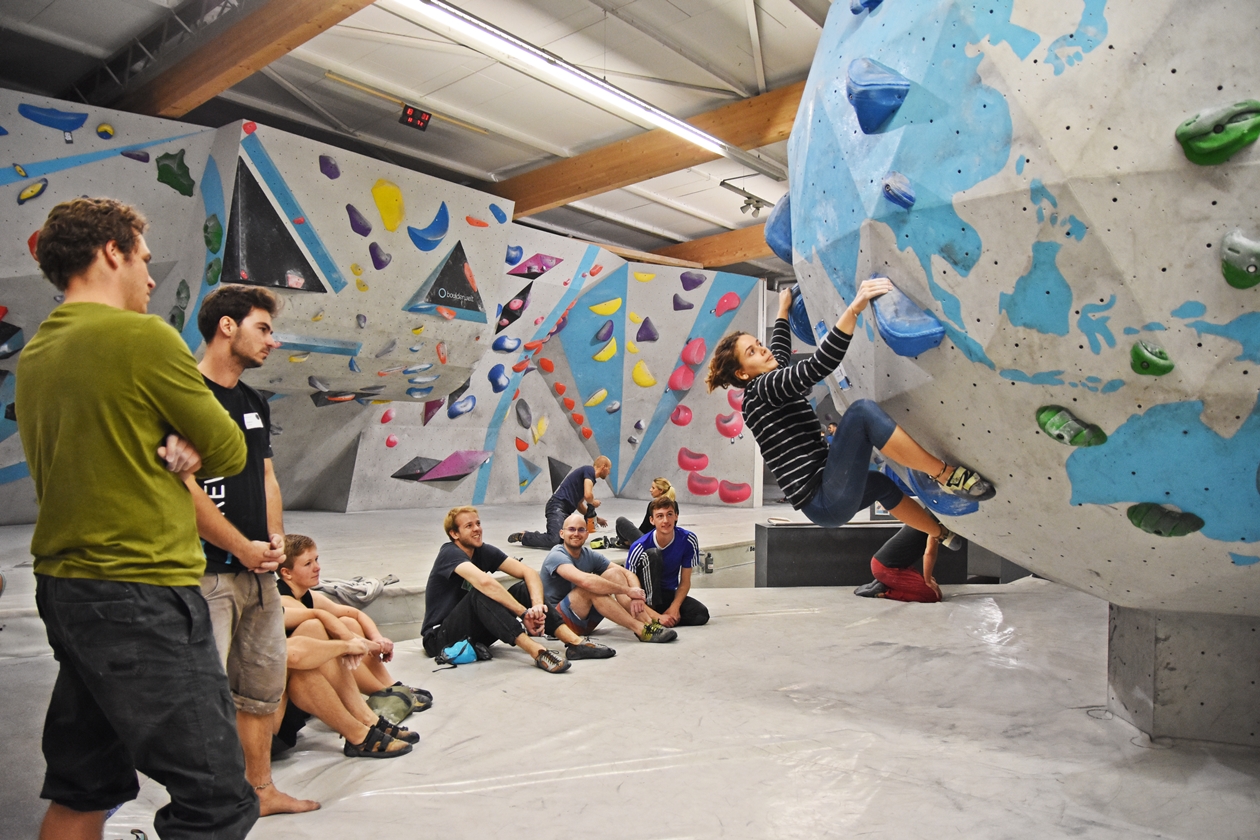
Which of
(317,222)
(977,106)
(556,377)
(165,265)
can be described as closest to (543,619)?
(977,106)

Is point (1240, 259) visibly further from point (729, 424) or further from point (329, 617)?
point (729, 424)

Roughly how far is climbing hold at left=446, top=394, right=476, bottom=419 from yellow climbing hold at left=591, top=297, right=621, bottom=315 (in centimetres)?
247

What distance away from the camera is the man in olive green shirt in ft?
5.57

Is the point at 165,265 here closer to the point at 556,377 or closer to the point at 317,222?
the point at 317,222

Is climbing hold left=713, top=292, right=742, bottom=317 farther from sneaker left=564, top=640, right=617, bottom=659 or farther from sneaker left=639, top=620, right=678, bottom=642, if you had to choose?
sneaker left=564, top=640, right=617, bottom=659

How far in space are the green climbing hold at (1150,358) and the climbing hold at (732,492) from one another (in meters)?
11.7

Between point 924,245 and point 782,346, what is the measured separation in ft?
4.14

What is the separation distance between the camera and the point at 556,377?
13.6 m

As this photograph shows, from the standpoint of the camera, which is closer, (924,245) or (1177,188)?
(1177,188)

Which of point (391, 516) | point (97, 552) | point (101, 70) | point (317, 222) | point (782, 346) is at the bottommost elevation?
point (391, 516)

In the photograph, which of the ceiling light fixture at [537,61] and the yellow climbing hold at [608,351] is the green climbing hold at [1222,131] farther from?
the yellow climbing hold at [608,351]

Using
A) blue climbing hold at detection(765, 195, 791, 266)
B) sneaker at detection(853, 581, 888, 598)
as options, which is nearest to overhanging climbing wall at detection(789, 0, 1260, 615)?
blue climbing hold at detection(765, 195, 791, 266)

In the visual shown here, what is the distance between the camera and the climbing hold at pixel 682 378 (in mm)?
14117

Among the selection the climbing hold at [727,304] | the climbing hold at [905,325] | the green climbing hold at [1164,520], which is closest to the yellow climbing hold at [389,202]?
the climbing hold at [727,304]
